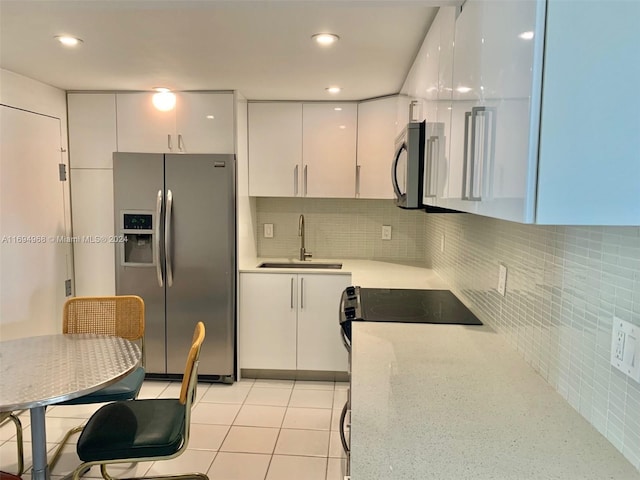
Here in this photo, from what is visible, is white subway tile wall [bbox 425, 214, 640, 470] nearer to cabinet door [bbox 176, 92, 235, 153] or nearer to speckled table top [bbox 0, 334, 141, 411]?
speckled table top [bbox 0, 334, 141, 411]

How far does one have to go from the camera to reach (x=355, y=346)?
1685mm

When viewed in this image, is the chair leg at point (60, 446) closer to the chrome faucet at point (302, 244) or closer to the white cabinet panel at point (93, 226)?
the white cabinet panel at point (93, 226)

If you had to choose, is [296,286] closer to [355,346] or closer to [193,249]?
[193,249]

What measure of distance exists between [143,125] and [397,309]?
7.60 feet

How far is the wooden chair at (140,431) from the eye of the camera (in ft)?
5.62

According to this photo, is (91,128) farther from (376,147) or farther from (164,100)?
(376,147)

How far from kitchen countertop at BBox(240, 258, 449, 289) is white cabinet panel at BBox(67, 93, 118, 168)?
4.31 ft

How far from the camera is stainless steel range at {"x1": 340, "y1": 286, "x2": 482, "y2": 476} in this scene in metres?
2.00

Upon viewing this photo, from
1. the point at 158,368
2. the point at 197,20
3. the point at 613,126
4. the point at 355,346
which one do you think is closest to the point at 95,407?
the point at 158,368

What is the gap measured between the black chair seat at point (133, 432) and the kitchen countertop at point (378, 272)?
1351mm

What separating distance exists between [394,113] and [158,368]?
2.53 metres

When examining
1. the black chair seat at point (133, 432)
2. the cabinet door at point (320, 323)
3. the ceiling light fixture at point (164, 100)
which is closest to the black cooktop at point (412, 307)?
the cabinet door at point (320, 323)

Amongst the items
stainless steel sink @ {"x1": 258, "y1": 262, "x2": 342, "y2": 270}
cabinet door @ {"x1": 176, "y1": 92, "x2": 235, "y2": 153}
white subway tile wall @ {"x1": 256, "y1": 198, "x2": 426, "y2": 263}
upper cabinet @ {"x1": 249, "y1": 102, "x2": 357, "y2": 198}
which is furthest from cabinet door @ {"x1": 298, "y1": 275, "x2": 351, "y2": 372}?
cabinet door @ {"x1": 176, "y1": 92, "x2": 235, "y2": 153}

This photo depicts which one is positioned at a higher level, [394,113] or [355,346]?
[394,113]
